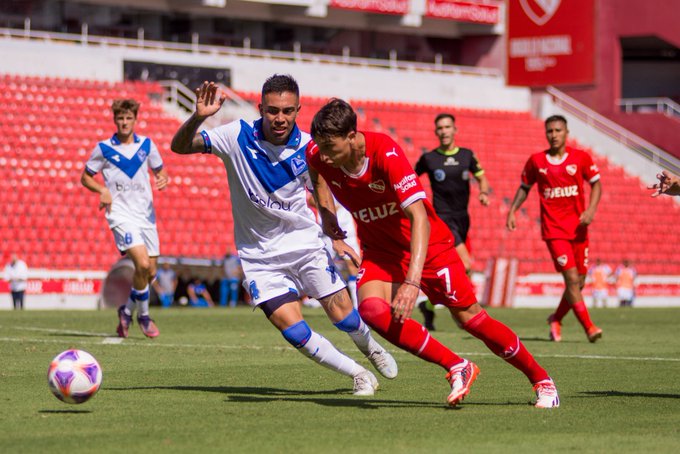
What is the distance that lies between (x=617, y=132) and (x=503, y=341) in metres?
35.0

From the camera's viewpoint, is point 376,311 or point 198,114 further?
point 198,114

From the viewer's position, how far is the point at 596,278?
98.7 feet

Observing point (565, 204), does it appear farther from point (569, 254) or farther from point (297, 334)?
point (297, 334)

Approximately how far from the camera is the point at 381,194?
23.1 ft

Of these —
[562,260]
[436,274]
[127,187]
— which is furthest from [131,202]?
[436,274]

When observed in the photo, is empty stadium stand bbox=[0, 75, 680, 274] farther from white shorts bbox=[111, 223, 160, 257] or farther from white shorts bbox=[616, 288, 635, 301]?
white shorts bbox=[111, 223, 160, 257]

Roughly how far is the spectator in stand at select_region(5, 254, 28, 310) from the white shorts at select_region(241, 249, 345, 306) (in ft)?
52.1

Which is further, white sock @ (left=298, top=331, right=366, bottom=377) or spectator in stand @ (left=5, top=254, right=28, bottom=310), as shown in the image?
spectator in stand @ (left=5, top=254, right=28, bottom=310)

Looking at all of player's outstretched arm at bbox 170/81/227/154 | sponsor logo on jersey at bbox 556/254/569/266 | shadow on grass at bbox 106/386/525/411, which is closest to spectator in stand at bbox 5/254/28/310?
sponsor logo on jersey at bbox 556/254/569/266

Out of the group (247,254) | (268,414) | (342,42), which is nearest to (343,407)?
(268,414)

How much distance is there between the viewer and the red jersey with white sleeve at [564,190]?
13445mm

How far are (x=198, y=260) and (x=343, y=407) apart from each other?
19.2m

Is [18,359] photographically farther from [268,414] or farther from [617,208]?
[617,208]

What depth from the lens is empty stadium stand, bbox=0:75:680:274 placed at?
26.4 metres
